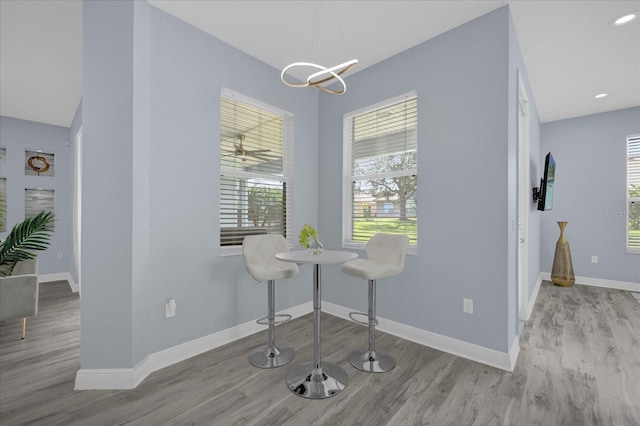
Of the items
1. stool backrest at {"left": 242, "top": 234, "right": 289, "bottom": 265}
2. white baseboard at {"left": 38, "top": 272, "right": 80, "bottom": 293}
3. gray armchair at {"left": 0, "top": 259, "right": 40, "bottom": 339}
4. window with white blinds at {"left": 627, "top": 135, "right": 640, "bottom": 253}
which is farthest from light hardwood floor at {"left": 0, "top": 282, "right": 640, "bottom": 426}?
white baseboard at {"left": 38, "top": 272, "right": 80, "bottom": 293}

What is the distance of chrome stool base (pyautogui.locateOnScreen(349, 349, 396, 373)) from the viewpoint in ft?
7.18

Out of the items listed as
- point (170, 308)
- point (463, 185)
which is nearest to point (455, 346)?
point (463, 185)

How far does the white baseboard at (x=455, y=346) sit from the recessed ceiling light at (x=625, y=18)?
2.90 m

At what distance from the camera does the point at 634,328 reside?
303 cm

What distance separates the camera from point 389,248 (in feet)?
8.26

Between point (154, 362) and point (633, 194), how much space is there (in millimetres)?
6763

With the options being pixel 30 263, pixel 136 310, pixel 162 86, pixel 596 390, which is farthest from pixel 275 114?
pixel 596 390

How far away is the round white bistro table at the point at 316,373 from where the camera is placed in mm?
1883

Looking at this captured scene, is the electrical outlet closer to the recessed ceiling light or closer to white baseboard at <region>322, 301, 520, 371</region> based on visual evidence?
white baseboard at <region>322, 301, 520, 371</region>

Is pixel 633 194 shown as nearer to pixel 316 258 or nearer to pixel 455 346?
pixel 455 346

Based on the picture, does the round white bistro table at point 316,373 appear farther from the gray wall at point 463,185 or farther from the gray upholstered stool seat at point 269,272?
the gray wall at point 463,185

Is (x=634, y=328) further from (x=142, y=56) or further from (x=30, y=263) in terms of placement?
(x=30, y=263)

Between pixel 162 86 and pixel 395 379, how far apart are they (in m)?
2.88

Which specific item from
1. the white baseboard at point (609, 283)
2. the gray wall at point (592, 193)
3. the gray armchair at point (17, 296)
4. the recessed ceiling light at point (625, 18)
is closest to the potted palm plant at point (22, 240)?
the gray armchair at point (17, 296)
